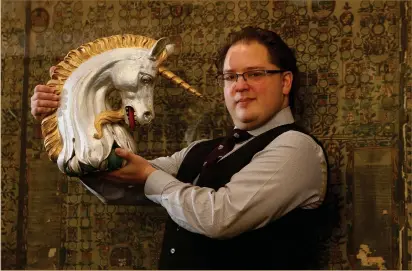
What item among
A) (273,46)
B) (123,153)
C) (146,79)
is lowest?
(123,153)

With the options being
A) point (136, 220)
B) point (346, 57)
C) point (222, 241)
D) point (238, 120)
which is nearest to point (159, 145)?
point (136, 220)

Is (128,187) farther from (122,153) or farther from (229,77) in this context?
(229,77)

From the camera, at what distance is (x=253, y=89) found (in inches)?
61.3

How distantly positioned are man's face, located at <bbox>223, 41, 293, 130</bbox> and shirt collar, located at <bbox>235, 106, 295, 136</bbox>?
0.01 meters

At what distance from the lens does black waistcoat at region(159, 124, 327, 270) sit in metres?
1.44

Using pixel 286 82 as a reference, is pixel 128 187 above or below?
below

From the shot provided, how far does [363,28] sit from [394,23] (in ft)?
0.34

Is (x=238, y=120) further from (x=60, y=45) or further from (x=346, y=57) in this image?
(x=60, y=45)

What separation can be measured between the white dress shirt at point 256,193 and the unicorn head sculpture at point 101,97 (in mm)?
195

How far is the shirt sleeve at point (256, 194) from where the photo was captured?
1.37 meters

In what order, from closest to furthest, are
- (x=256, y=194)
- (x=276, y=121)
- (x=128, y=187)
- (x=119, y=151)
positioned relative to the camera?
(x=256, y=194), (x=119, y=151), (x=276, y=121), (x=128, y=187)

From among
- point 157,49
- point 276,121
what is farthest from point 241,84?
point 157,49

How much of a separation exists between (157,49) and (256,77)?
300mm

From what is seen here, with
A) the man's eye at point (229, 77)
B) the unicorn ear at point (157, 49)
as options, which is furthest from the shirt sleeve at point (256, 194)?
the unicorn ear at point (157, 49)
